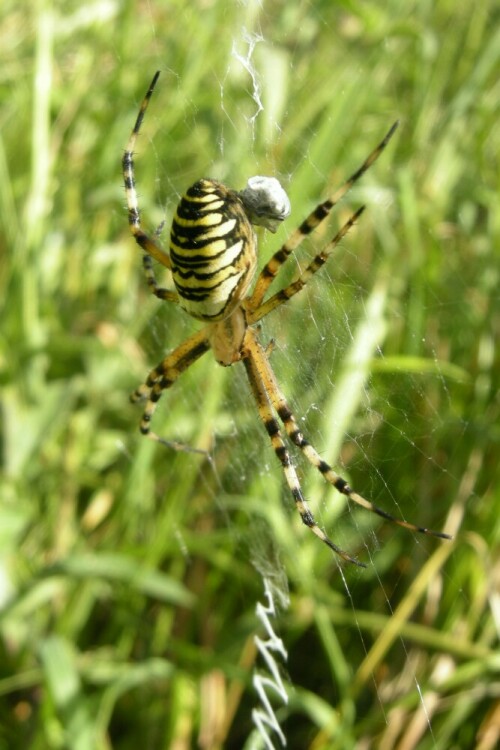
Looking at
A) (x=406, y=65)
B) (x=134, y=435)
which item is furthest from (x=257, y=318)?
(x=406, y=65)

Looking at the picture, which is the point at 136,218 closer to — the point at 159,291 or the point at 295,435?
the point at 159,291

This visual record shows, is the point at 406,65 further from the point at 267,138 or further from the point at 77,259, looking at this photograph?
the point at 77,259

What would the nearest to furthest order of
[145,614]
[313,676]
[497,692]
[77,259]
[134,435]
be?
[497,692], [313,676], [145,614], [134,435], [77,259]

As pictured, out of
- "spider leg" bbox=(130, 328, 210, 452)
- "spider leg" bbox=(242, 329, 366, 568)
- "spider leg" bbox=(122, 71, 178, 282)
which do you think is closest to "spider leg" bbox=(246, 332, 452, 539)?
"spider leg" bbox=(242, 329, 366, 568)

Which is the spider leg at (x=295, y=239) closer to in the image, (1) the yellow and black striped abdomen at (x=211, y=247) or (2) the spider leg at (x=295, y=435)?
(1) the yellow and black striped abdomen at (x=211, y=247)

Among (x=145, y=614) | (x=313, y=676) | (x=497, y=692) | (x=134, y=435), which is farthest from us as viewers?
(x=134, y=435)
